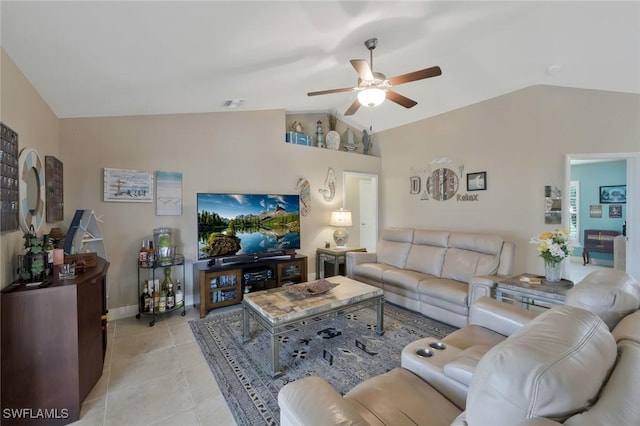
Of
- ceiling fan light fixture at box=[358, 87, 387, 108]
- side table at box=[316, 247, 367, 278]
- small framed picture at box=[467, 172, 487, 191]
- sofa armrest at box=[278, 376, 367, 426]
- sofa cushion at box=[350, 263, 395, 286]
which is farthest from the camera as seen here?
side table at box=[316, 247, 367, 278]

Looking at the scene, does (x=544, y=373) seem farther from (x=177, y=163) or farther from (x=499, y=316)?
(x=177, y=163)

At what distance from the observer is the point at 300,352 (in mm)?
2531

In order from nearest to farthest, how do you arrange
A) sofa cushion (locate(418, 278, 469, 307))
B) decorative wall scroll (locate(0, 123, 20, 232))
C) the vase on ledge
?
1. decorative wall scroll (locate(0, 123, 20, 232))
2. the vase on ledge
3. sofa cushion (locate(418, 278, 469, 307))

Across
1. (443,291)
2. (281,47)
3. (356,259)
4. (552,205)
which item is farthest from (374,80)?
(552,205)

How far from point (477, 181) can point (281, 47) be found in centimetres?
330

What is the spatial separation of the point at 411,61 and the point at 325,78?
3.22 feet

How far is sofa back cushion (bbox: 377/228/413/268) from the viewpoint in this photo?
4.07 m

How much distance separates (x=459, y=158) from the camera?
430 centimetres

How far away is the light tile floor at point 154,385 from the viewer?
1784mm

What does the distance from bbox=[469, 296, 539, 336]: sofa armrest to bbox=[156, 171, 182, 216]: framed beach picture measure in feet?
11.1

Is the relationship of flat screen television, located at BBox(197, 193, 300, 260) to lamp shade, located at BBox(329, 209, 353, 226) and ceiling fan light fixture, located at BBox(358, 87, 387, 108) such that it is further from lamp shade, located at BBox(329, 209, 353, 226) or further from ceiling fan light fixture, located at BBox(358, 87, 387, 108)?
ceiling fan light fixture, located at BBox(358, 87, 387, 108)

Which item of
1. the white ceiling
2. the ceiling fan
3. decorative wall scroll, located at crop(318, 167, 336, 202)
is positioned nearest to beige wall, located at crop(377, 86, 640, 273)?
the white ceiling

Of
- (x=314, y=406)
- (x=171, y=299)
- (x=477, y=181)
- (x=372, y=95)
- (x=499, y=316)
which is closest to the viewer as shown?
(x=314, y=406)

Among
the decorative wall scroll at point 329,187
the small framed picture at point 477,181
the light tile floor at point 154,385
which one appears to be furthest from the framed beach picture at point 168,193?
the small framed picture at point 477,181
